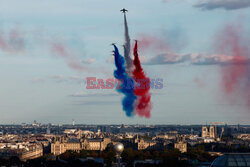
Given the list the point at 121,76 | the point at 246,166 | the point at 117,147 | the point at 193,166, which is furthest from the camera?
the point at 193,166

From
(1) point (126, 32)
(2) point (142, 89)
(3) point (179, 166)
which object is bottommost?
(3) point (179, 166)

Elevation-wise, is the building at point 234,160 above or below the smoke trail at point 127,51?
below

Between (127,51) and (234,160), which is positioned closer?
(234,160)

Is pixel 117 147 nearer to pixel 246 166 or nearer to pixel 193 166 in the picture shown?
pixel 246 166

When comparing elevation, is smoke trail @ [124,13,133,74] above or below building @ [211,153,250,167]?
above

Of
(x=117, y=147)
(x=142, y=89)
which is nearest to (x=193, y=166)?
(x=142, y=89)

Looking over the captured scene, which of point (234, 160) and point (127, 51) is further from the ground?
point (127, 51)

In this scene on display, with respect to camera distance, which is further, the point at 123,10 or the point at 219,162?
the point at 123,10

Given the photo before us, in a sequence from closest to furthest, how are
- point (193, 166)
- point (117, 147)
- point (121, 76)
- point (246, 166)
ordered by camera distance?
point (246, 166) → point (117, 147) → point (121, 76) → point (193, 166)

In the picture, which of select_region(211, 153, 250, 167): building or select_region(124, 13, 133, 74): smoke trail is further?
select_region(124, 13, 133, 74): smoke trail

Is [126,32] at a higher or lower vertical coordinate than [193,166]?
higher

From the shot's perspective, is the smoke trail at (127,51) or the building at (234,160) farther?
the smoke trail at (127,51)
